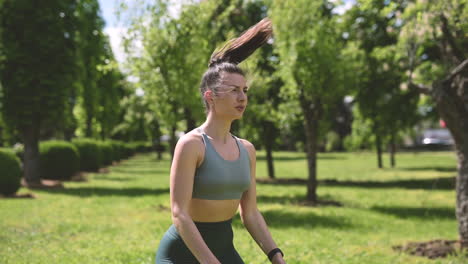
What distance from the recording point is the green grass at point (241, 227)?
817 centimetres

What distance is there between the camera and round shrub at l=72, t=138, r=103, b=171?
91.2ft

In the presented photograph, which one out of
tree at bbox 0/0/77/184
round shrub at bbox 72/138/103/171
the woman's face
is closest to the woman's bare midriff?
the woman's face

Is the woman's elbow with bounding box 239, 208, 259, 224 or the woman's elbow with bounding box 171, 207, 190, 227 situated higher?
the woman's elbow with bounding box 171, 207, 190, 227

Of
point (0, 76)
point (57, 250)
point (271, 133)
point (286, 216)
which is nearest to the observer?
point (57, 250)

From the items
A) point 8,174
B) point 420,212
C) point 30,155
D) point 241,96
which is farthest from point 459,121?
point 30,155

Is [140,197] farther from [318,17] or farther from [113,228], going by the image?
[318,17]

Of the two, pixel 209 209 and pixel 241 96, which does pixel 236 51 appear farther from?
pixel 209 209

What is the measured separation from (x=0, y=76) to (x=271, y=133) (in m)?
12.7

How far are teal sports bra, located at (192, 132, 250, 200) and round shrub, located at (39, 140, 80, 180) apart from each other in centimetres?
2078

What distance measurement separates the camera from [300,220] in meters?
12.3

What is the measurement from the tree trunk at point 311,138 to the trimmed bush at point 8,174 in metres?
9.23

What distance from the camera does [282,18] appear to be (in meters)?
14.5

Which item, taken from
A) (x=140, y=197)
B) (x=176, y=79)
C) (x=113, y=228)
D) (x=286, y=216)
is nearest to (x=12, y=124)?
(x=140, y=197)

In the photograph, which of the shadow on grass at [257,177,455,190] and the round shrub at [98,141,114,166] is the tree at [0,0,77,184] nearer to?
the shadow on grass at [257,177,455,190]
